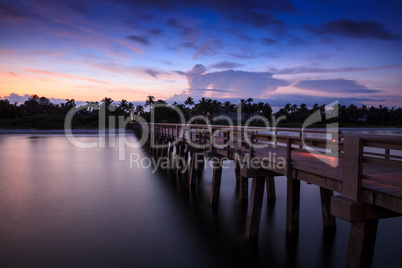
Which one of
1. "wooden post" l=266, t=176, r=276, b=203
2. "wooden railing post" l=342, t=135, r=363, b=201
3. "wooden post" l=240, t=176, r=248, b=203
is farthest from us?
"wooden post" l=266, t=176, r=276, b=203

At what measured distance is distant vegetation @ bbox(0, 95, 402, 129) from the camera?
7462 centimetres

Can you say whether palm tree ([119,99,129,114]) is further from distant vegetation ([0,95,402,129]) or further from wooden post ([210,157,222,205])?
wooden post ([210,157,222,205])

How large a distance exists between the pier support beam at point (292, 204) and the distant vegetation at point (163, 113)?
64.2m

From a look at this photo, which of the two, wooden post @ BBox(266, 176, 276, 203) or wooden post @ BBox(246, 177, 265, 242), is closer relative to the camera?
wooden post @ BBox(246, 177, 265, 242)

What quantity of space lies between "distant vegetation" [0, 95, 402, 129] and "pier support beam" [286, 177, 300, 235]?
6420 centimetres

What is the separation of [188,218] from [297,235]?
13.9 feet

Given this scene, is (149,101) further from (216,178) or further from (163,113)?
(216,178)

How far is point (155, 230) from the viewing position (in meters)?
10.1

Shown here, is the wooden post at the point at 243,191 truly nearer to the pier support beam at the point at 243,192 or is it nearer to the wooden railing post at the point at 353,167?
the pier support beam at the point at 243,192

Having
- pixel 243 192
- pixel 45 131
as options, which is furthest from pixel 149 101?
pixel 243 192

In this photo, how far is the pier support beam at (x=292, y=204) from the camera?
764 cm

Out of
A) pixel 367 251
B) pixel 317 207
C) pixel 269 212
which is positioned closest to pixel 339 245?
pixel 269 212

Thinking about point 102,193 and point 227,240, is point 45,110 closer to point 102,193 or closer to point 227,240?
point 102,193

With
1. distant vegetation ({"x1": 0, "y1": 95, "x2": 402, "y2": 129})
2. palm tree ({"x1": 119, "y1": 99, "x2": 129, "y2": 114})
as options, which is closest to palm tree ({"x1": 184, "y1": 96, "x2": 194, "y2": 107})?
distant vegetation ({"x1": 0, "y1": 95, "x2": 402, "y2": 129})
